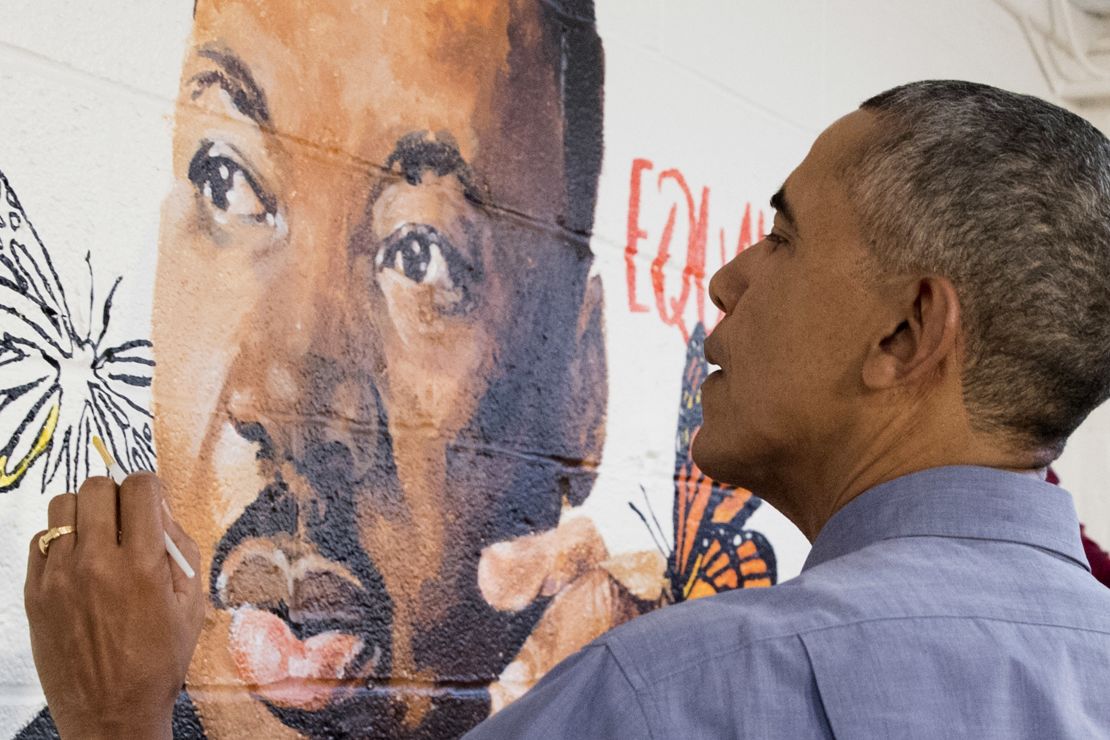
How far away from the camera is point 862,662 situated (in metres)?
0.91

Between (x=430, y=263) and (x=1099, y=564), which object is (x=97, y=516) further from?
(x=1099, y=564)

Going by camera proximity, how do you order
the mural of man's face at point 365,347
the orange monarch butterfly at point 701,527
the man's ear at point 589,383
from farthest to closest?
1. the orange monarch butterfly at point 701,527
2. the man's ear at point 589,383
3. the mural of man's face at point 365,347

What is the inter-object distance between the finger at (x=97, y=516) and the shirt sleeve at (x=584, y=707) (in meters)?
0.37

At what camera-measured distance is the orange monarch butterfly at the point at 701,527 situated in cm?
207

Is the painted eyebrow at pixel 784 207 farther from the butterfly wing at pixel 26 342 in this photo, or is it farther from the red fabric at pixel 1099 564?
the red fabric at pixel 1099 564

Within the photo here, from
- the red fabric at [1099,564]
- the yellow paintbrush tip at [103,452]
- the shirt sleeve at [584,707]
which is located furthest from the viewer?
the red fabric at [1099,564]

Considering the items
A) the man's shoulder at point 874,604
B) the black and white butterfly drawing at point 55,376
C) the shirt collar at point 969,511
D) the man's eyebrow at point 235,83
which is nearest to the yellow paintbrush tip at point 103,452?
the black and white butterfly drawing at point 55,376

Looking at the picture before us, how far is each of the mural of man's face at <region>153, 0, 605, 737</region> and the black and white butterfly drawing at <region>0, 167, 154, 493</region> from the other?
4 cm

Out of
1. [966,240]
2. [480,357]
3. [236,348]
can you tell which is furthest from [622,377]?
[966,240]

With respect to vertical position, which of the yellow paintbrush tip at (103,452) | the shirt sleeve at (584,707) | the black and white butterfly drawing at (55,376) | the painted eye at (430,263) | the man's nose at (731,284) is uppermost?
the painted eye at (430,263)

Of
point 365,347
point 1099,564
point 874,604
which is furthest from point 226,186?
point 1099,564

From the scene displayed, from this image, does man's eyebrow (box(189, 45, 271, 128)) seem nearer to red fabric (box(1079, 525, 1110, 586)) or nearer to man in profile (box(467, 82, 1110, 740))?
man in profile (box(467, 82, 1110, 740))

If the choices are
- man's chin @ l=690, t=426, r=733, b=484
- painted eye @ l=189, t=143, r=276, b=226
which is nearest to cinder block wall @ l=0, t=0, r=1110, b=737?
painted eye @ l=189, t=143, r=276, b=226

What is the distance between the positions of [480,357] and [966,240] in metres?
0.80
